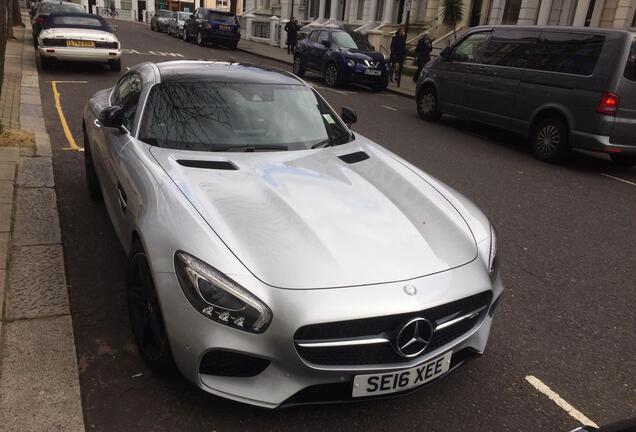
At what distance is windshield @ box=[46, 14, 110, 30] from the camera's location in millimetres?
13984

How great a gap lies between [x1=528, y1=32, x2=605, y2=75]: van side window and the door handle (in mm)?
7458

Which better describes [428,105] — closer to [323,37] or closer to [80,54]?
[323,37]

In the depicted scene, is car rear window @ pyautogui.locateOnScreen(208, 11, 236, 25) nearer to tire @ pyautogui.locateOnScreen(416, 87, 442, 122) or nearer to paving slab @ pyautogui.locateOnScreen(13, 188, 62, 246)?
tire @ pyautogui.locateOnScreen(416, 87, 442, 122)

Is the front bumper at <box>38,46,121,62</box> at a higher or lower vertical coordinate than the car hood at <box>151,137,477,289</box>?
lower

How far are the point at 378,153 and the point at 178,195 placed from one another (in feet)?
5.55

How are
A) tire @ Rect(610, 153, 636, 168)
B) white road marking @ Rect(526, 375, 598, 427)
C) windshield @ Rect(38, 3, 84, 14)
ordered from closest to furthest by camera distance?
1. white road marking @ Rect(526, 375, 598, 427)
2. tire @ Rect(610, 153, 636, 168)
3. windshield @ Rect(38, 3, 84, 14)

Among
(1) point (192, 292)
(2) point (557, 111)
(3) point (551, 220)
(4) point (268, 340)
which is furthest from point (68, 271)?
(2) point (557, 111)

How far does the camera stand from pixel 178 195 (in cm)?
280

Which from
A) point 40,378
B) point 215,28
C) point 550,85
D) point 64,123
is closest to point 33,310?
point 40,378

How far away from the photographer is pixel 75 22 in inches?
564

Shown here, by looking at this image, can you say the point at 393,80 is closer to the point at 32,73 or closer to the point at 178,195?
the point at 32,73

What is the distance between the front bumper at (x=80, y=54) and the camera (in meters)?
13.3

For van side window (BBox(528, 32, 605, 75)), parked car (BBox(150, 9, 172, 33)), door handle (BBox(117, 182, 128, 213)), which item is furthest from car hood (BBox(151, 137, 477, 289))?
parked car (BBox(150, 9, 172, 33))

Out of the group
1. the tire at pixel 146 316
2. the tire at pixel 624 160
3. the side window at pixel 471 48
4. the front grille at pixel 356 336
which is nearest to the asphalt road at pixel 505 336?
the tire at pixel 146 316
